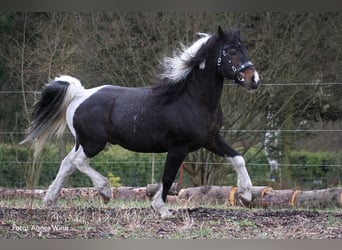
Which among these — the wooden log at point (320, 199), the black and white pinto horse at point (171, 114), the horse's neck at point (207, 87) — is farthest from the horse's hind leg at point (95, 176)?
the wooden log at point (320, 199)

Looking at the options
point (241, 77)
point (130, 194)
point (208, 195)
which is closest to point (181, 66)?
point (241, 77)

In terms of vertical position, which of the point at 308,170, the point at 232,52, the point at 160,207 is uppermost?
the point at 232,52

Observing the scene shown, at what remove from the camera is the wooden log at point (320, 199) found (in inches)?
340

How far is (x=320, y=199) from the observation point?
8.80 meters

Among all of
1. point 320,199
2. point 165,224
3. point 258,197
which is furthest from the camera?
point 258,197

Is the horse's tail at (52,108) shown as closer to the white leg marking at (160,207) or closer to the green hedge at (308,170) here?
the white leg marking at (160,207)

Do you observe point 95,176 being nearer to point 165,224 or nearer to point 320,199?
point 165,224

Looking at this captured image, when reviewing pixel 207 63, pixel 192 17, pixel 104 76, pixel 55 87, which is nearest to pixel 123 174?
pixel 104 76

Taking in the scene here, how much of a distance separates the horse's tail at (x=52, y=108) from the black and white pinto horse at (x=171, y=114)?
0.13 m

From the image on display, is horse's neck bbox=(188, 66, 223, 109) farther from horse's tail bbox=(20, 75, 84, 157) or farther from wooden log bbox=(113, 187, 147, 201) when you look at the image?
wooden log bbox=(113, 187, 147, 201)

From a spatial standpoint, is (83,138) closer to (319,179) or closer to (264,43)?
(264,43)

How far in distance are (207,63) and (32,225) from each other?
7.99 feet

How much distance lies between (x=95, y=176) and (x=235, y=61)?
194 centimetres

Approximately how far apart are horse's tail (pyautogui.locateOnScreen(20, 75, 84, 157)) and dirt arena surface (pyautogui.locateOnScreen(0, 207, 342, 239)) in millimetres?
1149
